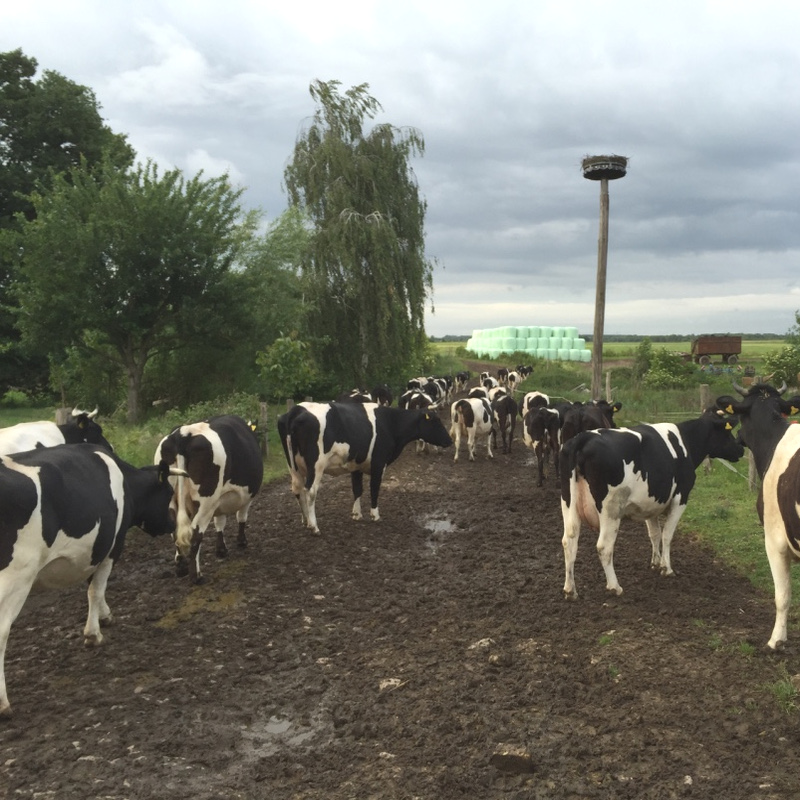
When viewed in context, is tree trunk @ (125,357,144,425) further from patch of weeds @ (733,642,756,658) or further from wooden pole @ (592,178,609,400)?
patch of weeds @ (733,642,756,658)

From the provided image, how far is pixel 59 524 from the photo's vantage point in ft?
17.2

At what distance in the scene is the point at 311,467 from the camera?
9859 millimetres

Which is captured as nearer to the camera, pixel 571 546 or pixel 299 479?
pixel 571 546

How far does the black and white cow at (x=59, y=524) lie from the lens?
15.7 feet

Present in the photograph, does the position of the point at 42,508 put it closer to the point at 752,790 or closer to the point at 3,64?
the point at 752,790

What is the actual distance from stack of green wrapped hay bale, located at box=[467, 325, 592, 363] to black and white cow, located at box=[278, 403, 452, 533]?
6950 cm

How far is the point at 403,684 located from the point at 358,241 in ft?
77.6

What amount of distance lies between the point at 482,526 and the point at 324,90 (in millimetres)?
23629

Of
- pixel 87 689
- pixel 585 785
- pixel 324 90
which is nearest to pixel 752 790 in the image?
pixel 585 785

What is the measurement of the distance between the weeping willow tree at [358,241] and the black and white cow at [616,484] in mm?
20749

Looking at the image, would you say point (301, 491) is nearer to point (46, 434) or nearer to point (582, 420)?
point (46, 434)

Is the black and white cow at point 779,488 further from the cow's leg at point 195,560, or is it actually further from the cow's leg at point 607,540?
the cow's leg at point 195,560

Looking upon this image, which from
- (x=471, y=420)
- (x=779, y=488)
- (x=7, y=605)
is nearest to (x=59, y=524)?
(x=7, y=605)

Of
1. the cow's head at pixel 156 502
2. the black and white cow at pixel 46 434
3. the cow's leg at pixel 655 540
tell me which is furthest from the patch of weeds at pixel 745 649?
the black and white cow at pixel 46 434
